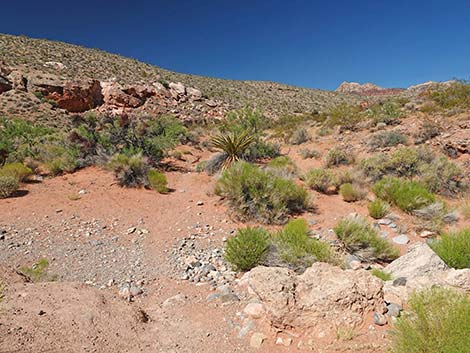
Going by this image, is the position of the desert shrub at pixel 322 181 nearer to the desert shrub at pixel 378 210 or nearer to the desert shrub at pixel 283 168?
the desert shrub at pixel 283 168

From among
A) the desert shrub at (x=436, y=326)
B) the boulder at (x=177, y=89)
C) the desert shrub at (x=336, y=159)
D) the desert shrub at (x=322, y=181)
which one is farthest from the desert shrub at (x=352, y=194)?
the boulder at (x=177, y=89)

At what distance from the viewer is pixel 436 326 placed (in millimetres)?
1998

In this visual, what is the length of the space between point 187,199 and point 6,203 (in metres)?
4.01

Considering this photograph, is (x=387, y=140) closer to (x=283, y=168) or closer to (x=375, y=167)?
(x=375, y=167)

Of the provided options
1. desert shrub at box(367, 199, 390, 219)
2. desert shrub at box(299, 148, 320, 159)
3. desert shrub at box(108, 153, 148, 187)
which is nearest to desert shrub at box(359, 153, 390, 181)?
desert shrub at box(367, 199, 390, 219)

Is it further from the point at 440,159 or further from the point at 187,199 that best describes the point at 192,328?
the point at 440,159

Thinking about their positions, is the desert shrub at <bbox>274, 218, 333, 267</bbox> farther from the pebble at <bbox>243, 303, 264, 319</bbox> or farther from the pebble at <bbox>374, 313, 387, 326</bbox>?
the pebble at <bbox>374, 313, 387, 326</bbox>

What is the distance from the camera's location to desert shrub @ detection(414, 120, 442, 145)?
10.9 metres

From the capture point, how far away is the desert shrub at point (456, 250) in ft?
12.1

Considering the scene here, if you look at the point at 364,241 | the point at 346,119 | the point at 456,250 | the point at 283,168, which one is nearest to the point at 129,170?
the point at 283,168

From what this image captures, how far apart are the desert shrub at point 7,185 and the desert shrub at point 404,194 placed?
28.7 ft

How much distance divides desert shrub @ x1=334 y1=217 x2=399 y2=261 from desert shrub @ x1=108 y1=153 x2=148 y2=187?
5473mm

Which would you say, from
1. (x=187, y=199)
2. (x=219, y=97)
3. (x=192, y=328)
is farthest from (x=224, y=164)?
(x=219, y=97)

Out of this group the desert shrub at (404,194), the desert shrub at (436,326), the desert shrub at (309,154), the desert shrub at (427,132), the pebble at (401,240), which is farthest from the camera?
the desert shrub at (309,154)
